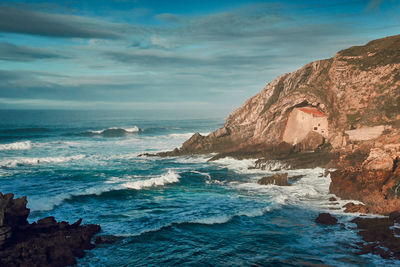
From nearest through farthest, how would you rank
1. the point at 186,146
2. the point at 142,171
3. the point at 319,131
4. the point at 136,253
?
the point at 136,253, the point at 142,171, the point at 319,131, the point at 186,146

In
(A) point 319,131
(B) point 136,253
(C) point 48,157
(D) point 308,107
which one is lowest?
(B) point 136,253

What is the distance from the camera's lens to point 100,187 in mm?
31062

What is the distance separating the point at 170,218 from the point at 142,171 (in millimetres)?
17559

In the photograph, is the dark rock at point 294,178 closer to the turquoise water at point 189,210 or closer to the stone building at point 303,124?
the turquoise water at point 189,210

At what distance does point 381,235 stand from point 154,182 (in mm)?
20335

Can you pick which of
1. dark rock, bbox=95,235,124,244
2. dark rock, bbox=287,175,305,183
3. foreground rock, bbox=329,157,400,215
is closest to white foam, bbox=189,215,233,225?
dark rock, bbox=95,235,124,244

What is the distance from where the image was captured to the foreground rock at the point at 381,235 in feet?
54.0

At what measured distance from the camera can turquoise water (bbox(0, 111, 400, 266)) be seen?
55.1 ft

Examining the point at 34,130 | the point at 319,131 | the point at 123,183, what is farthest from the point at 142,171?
the point at 34,130

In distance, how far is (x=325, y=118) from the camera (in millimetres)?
43312

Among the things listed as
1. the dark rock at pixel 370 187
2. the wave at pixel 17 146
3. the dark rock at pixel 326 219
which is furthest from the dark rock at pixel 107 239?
the wave at pixel 17 146

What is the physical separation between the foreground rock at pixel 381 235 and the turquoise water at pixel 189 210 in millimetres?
659

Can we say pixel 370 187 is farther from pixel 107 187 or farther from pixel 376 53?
pixel 376 53

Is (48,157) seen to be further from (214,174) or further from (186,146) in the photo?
(214,174)
